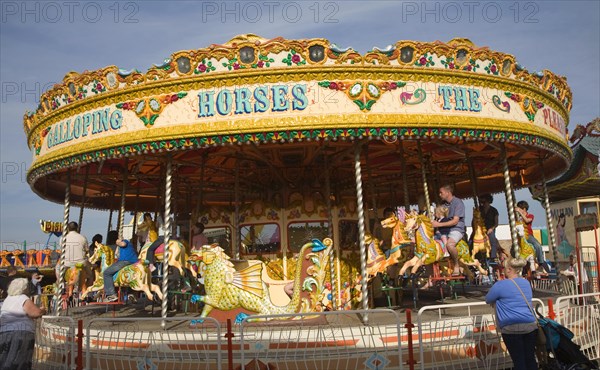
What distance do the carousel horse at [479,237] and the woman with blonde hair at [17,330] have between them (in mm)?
8589

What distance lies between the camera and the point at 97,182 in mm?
15461

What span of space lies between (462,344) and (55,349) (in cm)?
558

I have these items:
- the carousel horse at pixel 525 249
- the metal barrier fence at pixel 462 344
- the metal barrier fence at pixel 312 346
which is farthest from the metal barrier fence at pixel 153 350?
the carousel horse at pixel 525 249

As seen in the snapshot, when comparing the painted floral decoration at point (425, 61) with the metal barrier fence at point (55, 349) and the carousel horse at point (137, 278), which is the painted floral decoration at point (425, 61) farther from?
the metal barrier fence at point (55, 349)

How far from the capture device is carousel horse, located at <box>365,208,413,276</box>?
30.6 ft

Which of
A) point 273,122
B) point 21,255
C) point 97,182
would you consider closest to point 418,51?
point 273,122

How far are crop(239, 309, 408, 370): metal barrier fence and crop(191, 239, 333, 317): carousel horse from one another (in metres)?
0.92

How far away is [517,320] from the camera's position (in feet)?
19.2

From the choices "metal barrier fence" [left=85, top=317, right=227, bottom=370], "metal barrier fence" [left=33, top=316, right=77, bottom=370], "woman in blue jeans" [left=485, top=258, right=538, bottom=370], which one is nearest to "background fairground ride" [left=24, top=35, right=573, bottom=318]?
"metal barrier fence" [left=85, top=317, right=227, bottom=370]

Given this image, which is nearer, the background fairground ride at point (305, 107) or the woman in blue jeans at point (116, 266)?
the background fairground ride at point (305, 107)

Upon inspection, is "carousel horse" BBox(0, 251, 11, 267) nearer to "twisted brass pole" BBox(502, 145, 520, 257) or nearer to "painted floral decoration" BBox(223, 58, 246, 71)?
"painted floral decoration" BBox(223, 58, 246, 71)

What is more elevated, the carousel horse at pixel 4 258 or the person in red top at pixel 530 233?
the carousel horse at pixel 4 258

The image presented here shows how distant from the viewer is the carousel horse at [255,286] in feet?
29.0

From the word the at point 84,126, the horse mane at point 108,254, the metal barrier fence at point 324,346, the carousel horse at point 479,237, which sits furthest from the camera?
the carousel horse at point 479,237
